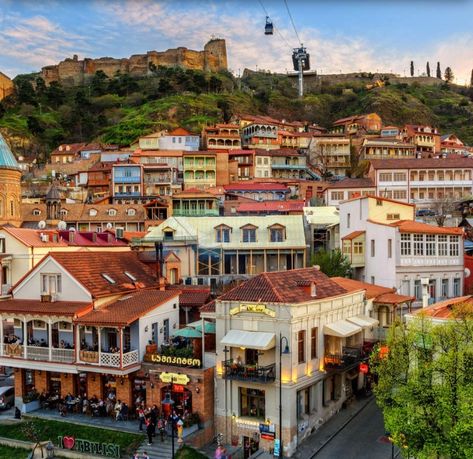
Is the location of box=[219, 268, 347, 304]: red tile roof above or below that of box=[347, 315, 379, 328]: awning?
above

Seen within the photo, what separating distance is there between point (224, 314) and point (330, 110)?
4419 inches

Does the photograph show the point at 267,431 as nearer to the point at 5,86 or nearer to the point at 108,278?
the point at 108,278

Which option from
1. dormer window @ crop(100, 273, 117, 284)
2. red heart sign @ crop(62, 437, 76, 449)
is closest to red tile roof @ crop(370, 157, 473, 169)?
dormer window @ crop(100, 273, 117, 284)

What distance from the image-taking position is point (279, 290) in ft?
86.5

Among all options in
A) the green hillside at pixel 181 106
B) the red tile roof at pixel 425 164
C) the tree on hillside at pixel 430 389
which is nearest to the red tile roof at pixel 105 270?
the tree on hillside at pixel 430 389

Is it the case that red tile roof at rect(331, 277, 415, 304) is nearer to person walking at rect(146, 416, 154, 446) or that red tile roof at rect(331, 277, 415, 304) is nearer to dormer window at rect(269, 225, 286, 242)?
person walking at rect(146, 416, 154, 446)

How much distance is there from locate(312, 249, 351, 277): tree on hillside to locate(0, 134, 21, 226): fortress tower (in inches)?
1345

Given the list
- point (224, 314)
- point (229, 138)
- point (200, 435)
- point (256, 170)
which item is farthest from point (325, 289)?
point (229, 138)

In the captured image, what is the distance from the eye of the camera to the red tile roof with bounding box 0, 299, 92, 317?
95.2ft

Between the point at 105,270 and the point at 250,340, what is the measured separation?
12.1m

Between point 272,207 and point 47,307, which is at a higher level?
point 272,207

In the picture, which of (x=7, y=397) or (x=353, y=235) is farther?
(x=353, y=235)

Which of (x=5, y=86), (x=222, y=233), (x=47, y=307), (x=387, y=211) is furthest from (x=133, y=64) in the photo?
(x=47, y=307)

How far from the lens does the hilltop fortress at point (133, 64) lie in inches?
5989
